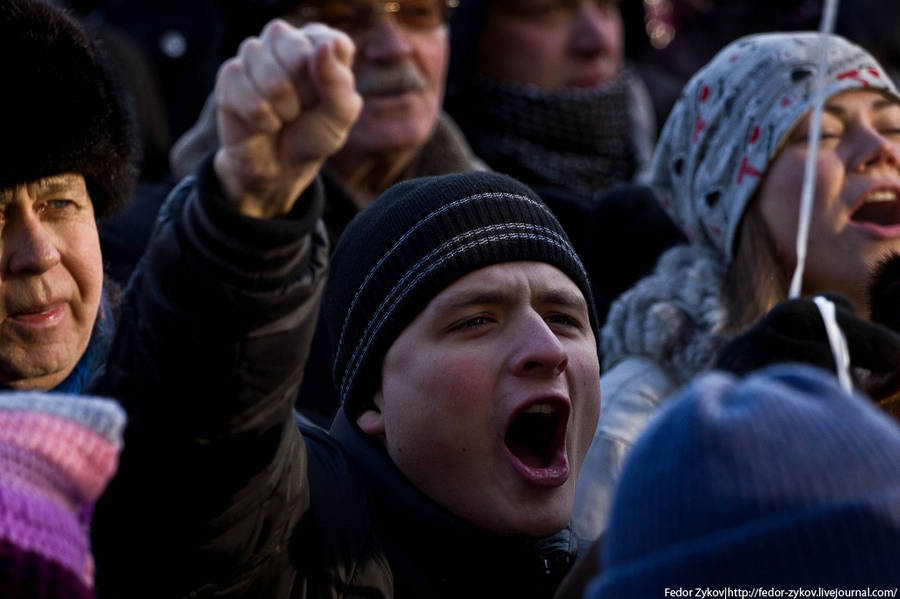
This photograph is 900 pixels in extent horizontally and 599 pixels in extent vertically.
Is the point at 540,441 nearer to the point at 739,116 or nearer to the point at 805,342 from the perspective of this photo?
the point at 805,342

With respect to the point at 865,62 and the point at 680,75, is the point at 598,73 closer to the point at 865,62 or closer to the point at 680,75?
the point at 680,75

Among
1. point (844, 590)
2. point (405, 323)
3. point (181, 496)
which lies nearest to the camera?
point (844, 590)

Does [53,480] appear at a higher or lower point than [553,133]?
higher

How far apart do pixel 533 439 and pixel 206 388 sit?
2.83ft

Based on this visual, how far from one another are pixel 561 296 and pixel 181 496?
0.93m

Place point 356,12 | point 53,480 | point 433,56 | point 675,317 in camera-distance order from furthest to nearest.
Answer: point 433,56
point 356,12
point 675,317
point 53,480

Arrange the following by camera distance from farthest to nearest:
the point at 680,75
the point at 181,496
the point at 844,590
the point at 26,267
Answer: the point at 680,75 → the point at 26,267 → the point at 181,496 → the point at 844,590

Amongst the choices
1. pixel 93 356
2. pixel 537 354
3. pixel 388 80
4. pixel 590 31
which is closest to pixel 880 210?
pixel 537 354

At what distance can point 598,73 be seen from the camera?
17.6ft

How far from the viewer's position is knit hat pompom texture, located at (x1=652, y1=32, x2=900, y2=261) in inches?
137

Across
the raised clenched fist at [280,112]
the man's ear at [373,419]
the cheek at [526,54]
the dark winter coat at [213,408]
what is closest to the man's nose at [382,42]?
the cheek at [526,54]

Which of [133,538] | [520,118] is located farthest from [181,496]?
[520,118]

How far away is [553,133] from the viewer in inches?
205

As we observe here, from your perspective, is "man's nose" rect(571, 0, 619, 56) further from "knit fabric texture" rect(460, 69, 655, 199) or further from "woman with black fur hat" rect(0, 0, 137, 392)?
"woman with black fur hat" rect(0, 0, 137, 392)
